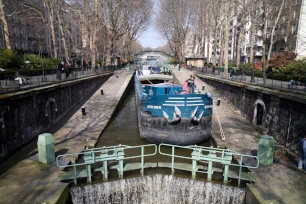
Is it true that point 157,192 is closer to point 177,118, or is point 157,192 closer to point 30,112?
point 177,118

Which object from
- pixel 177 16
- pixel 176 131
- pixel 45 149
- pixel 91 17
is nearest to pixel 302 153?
pixel 176 131

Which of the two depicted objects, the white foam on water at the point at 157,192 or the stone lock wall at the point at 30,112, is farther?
the stone lock wall at the point at 30,112

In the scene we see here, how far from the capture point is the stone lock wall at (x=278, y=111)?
10102 millimetres

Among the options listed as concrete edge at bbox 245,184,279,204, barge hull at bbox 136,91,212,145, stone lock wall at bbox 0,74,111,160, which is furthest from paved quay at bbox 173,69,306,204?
stone lock wall at bbox 0,74,111,160

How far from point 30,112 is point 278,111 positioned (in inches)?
513

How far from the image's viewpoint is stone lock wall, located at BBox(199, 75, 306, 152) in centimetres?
1010

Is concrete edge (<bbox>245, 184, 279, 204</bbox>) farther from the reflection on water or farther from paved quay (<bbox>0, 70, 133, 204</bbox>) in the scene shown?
the reflection on water

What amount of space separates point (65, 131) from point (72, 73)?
1155cm

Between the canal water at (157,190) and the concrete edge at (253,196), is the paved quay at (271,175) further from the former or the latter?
the canal water at (157,190)

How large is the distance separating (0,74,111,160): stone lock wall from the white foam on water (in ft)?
14.7

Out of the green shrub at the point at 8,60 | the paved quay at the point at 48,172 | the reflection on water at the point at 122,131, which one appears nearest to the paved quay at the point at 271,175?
the reflection on water at the point at 122,131

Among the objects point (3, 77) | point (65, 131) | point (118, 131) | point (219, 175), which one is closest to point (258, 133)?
point (219, 175)

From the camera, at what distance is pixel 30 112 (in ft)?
38.8

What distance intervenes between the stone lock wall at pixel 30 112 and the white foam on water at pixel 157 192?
14.7 feet
